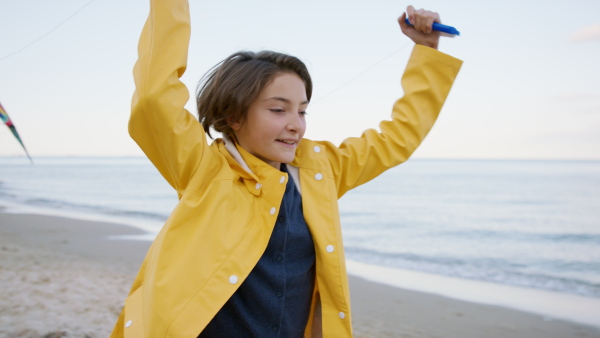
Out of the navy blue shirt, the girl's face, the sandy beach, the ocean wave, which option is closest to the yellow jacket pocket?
the navy blue shirt

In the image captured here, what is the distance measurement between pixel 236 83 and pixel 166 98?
1.23 feet

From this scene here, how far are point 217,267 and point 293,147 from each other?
509mm

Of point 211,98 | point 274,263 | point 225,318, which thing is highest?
point 211,98

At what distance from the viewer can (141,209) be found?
51.0 ft

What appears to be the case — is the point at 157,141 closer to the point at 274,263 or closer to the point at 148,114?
the point at 148,114

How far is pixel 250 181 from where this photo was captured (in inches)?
70.5

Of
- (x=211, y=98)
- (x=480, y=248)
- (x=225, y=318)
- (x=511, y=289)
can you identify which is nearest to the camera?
(x=225, y=318)

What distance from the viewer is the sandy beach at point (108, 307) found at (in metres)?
4.26

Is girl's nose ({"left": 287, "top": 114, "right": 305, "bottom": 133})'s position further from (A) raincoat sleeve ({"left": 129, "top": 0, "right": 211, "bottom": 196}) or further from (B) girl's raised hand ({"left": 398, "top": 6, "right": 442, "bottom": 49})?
(B) girl's raised hand ({"left": 398, "top": 6, "right": 442, "bottom": 49})

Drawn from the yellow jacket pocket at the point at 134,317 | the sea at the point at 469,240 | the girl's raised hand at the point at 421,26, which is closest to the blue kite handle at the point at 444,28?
the girl's raised hand at the point at 421,26

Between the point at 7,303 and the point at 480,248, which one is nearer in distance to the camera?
the point at 7,303

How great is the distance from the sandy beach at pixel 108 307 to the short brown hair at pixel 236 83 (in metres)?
2.75

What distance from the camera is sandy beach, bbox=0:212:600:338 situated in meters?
4.26

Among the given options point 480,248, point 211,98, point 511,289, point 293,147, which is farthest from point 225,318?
point 480,248
